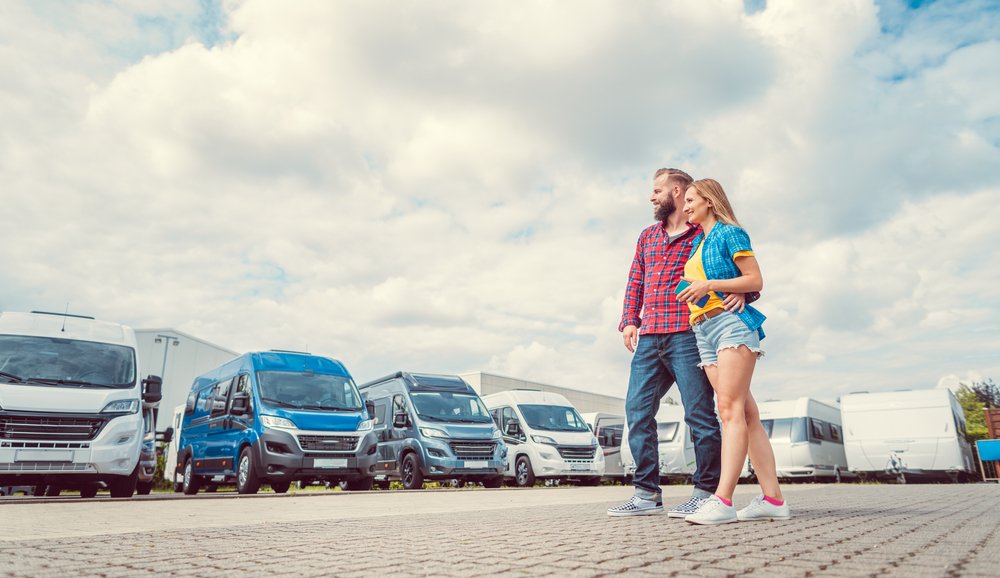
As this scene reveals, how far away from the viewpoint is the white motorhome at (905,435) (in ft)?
60.6

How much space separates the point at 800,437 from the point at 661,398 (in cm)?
1799

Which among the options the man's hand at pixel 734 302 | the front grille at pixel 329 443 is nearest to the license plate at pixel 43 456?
the front grille at pixel 329 443

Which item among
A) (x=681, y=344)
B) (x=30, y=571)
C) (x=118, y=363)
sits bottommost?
(x=30, y=571)

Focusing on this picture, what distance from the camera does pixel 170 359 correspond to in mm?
24891

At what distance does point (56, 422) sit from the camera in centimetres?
860

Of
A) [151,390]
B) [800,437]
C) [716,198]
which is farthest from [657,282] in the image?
[800,437]

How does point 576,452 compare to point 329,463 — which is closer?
point 329,463

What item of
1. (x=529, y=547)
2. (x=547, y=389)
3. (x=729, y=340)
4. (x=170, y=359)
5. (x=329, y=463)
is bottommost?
(x=529, y=547)

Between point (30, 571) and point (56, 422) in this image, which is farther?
point (56, 422)

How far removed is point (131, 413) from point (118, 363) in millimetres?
898

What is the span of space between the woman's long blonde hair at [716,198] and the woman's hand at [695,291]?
47 cm

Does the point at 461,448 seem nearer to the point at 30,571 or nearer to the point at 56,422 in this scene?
the point at 56,422

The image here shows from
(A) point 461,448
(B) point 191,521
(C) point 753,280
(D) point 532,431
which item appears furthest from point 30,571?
(D) point 532,431

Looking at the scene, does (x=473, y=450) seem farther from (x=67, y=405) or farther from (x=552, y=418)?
(x=67, y=405)
